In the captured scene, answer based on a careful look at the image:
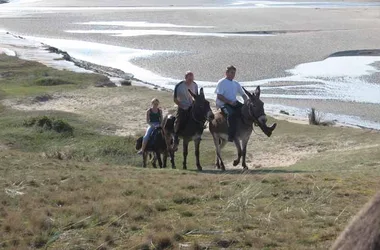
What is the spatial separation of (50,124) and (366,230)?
22.4m

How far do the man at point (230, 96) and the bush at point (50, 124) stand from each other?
9.65m

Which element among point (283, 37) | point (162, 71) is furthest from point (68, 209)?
point (283, 37)

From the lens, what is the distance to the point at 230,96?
1722cm

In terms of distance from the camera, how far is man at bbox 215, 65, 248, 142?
17.2m

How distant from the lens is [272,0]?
116m

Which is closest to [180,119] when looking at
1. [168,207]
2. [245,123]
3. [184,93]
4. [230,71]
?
[184,93]

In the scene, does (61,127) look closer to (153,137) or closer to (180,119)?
(153,137)

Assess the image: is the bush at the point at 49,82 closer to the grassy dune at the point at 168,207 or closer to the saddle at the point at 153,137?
the saddle at the point at 153,137

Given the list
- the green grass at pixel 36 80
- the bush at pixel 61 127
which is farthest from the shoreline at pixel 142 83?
the bush at pixel 61 127

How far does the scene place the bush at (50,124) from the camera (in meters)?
25.5

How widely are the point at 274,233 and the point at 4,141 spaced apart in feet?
55.3

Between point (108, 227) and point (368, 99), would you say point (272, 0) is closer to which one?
point (368, 99)

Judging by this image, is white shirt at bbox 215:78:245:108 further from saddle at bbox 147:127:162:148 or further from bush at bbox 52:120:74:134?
bush at bbox 52:120:74:134

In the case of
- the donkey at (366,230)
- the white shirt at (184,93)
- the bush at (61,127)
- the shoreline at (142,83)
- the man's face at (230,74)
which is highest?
the donkey at (366,230)
